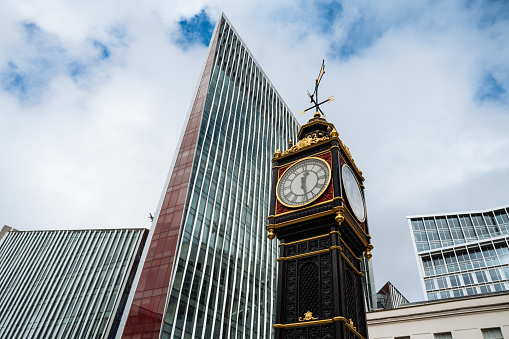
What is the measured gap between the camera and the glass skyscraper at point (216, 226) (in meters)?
34.2

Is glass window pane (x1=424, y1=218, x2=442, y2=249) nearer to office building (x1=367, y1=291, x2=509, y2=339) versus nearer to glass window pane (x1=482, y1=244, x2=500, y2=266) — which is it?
glass window pane (x1=482, y1=244, x2=500, y2=266)

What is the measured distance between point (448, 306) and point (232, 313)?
22215 millimetres

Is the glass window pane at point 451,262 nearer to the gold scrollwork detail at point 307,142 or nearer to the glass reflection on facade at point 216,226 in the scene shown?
the glass reflection on facade at point 216,226

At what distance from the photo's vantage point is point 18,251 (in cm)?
7594

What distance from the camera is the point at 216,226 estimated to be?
1713 inches

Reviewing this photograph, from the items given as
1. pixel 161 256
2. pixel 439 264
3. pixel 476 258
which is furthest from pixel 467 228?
pixel 161 256

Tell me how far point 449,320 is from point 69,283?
55.6m

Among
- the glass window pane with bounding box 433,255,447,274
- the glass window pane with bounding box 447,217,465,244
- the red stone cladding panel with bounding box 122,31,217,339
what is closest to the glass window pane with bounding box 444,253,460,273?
the glass window pane with bounding box 433,255,447,274

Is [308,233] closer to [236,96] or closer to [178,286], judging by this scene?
[178,286]

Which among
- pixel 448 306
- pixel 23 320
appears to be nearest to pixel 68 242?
pixel 23 320

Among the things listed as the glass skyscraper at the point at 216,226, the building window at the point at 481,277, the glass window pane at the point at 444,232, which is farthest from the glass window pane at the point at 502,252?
the glass skyscraper at the point at 216,226

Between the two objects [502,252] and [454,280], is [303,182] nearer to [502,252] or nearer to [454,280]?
[454,280]

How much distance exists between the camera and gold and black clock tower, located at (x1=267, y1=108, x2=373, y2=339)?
7.35 meters

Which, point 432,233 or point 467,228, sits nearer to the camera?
point 467,228
